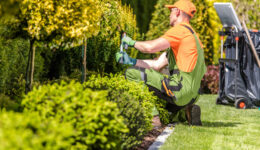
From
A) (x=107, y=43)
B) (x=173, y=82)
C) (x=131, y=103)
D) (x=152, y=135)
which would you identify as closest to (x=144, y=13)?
(x=107, y=43)

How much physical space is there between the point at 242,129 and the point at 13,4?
12.8 feet

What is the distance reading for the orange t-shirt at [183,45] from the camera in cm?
478

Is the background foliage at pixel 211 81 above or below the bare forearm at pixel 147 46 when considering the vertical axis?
below

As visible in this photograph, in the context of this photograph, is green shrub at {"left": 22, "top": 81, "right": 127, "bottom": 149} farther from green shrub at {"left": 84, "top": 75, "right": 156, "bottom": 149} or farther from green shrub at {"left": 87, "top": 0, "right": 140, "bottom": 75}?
green shrub at {"left": 87, "top": 0, "right": 140, "bottom": 75}

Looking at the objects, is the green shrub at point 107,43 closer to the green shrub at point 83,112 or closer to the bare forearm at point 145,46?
the bare forearm at point 145,46

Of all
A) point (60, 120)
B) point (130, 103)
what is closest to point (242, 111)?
point (130, 103)

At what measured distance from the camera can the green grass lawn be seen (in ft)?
13.4

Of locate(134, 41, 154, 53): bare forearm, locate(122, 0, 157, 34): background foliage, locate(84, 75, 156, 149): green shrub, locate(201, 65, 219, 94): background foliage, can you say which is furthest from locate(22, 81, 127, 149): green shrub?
locate(122, 0, 157, 34): background foliage

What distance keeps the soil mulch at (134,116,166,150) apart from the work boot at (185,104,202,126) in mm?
403

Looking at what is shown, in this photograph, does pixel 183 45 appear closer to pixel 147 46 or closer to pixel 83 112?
pixel 147 46

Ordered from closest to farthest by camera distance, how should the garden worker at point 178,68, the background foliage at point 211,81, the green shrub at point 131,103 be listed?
the green shrub at point 131,103, the garden worker at point 178,68, the background foliage at point 211,81

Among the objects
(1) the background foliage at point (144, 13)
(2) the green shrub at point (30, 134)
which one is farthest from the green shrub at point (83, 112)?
(1) the background foliage at point (144, 13)

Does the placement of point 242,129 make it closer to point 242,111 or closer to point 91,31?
point 242,111

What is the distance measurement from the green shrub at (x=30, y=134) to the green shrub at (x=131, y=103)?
1.09 meters
